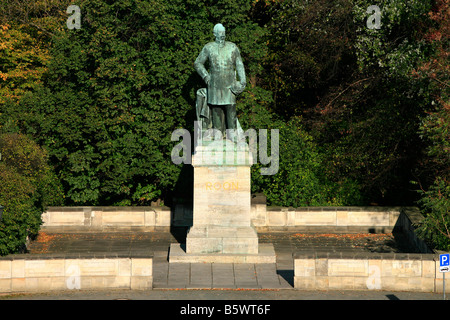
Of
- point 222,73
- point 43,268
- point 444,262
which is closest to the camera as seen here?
point 444,262

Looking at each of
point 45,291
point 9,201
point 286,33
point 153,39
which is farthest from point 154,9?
point 45,291

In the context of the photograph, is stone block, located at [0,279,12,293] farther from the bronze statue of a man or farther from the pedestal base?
the bronze statue of a man

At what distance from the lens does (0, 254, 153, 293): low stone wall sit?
1995cm

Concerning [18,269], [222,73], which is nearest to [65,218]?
[18,269]

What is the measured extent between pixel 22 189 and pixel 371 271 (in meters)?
10.6

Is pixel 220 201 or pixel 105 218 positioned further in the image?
pixel 105 218

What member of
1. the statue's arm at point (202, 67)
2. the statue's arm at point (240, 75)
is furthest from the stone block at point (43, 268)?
the statue's arm at point (240, 75)

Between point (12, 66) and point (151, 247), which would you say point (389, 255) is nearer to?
point (151, 247)

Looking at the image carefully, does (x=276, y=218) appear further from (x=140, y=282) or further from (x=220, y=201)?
(x=140, y=282)

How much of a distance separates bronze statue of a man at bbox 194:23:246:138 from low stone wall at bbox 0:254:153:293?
600 cm

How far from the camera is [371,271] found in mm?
20484

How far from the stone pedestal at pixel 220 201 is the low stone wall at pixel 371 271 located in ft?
10.7

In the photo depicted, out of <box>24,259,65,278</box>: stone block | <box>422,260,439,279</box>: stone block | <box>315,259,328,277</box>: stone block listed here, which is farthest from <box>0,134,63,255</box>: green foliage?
<box>422,260,439,279</box>: stone block

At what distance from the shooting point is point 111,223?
2808 cm
